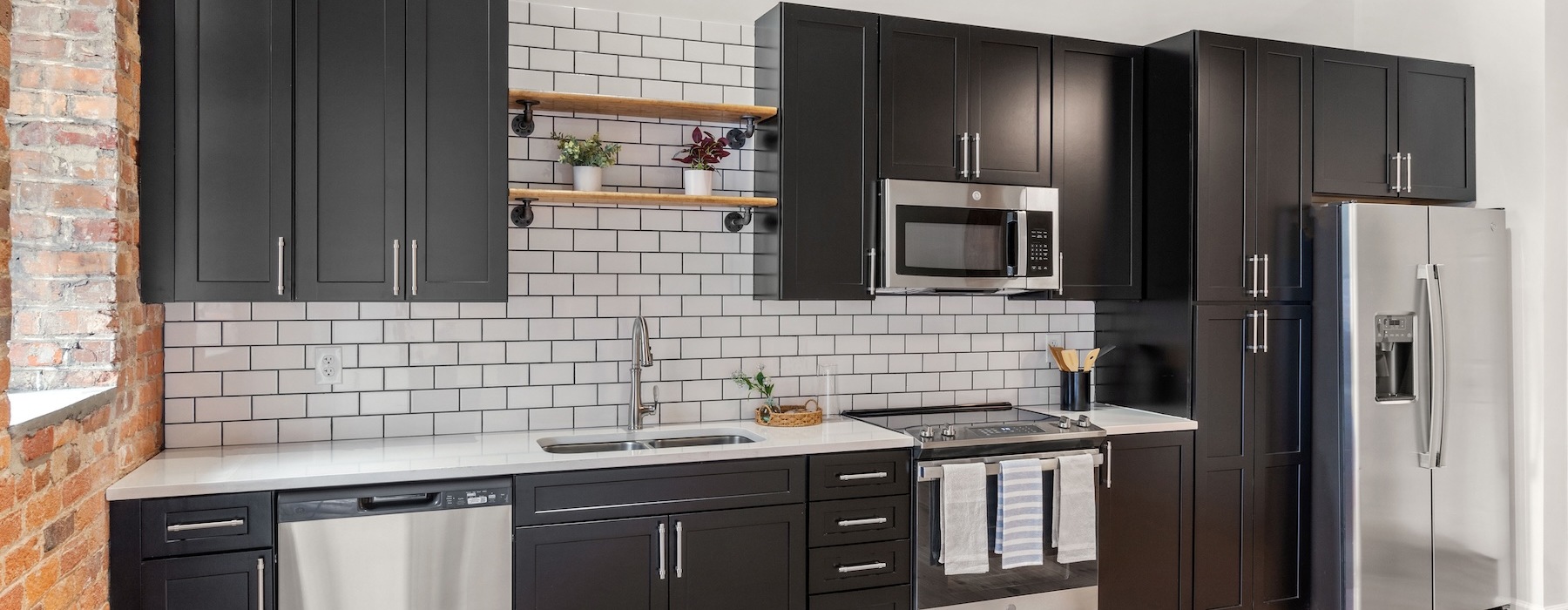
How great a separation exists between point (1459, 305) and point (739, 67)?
288cm

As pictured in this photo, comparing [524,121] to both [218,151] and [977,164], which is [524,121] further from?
[977,164]

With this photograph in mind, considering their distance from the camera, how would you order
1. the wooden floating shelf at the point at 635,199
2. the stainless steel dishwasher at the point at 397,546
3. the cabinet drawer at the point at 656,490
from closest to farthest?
1. the stainless steel dishwasher at the point at 397,546
2. the cabinet drawer at the point at 656,490
3. the wooden floating shelf at the point at 635,199

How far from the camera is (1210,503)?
363 cm

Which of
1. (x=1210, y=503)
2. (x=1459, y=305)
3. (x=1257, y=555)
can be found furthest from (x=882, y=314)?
(x=1459, y=305)

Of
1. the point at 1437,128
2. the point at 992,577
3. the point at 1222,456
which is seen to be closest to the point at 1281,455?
the point at 1222,456

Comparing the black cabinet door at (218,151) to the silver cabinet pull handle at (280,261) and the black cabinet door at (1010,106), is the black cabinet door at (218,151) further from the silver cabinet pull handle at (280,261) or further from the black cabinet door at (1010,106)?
the black cabinet door at (1010,106)

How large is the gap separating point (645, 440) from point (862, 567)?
85 cm

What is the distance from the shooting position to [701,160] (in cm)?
332

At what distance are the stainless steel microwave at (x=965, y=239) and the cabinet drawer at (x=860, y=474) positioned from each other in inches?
24.6

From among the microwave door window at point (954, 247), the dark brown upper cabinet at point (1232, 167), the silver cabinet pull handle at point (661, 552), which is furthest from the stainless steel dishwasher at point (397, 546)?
the dark brown upper cabinet at point (1232, 167)

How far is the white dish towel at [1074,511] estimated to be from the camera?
3.35 metres

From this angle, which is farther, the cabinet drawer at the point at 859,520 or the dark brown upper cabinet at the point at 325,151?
the cabinet drawer at the point at 859,520

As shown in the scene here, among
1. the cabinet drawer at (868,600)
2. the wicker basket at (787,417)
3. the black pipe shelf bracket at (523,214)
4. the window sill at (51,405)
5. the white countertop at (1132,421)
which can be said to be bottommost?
the cabinet drawer at (868,600)

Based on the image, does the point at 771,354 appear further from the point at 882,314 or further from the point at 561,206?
the point at 561,206
